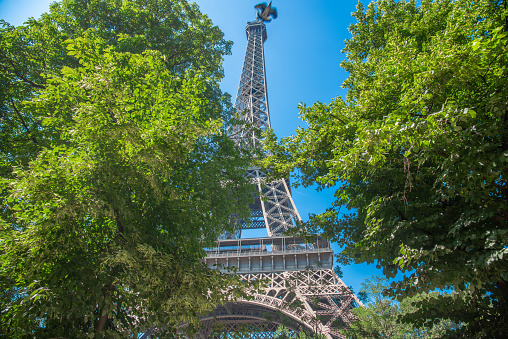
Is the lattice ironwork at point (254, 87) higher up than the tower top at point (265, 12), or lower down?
lower down

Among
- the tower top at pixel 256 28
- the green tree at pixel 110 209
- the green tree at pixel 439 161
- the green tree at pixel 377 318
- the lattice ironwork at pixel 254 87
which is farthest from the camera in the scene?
the tower top at pixel 256 28

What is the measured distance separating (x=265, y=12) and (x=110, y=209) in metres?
73.4

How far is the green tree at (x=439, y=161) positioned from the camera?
4.04m

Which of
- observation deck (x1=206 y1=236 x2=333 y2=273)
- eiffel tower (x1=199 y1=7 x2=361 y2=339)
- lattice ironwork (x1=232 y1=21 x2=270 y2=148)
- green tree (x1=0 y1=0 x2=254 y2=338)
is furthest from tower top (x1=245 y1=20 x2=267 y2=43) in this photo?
green tree (x1=0 y1=0 x2=254 y2=338)

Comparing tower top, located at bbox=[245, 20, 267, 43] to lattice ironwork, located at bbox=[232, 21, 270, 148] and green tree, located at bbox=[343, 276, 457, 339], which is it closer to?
lattice ironwork, located at bbox=[232, 21, 270, 148]

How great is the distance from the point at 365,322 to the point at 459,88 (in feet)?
50.8

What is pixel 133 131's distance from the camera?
4.55m

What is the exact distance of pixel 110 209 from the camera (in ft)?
15.0

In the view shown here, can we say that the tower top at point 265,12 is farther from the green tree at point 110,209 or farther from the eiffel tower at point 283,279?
the green tree at point 110,209

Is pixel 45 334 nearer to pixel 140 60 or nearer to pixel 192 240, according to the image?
pixel 192 240

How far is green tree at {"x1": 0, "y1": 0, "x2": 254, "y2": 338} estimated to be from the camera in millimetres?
4289

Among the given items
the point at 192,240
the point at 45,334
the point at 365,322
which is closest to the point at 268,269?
the point at 365,322

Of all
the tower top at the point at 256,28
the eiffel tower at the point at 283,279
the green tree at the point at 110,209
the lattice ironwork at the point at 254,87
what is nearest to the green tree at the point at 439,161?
the green tree at the point at 110,209

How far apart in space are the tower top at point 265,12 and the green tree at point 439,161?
6854 centimetres
